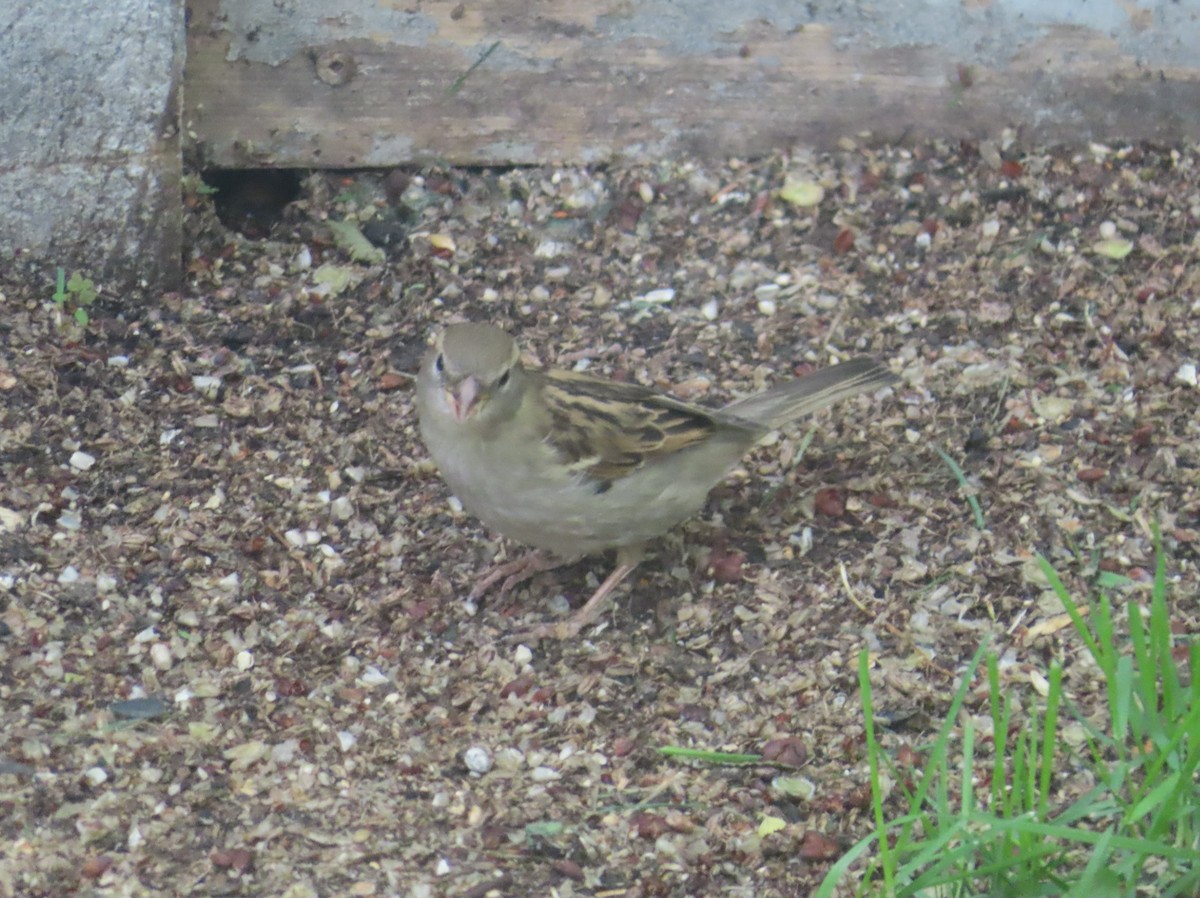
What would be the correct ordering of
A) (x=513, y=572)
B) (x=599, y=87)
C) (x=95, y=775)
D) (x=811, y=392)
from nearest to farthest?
(x=95, y=775) < (x=513, y=572) < (x=811, y=392) < (x=599, y=87)

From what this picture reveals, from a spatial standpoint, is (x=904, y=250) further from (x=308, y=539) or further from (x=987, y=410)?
(x=308, y=539)

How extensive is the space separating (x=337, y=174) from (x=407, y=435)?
1.19 m

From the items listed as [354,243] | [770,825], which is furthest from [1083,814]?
[354,243]

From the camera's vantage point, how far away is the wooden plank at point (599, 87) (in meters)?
5.10

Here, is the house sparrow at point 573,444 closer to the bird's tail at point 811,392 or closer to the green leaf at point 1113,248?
the bird's tail at point 811,392

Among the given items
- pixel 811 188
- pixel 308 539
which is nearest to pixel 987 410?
pixel 811 188

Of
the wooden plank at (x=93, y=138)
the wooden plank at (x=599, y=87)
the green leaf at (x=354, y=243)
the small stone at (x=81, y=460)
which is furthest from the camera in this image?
the green leaf at (x=354, y=243)

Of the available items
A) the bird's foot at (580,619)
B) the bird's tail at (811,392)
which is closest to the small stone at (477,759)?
the bird's foot at (580,619)

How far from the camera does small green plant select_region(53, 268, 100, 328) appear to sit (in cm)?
478

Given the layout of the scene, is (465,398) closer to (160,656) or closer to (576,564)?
(576,564)

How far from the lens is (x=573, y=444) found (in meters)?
4.00

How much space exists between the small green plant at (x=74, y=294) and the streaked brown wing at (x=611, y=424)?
155 cm

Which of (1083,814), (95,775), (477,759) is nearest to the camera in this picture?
(1083,814)

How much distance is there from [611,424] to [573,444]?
0.16 meters
